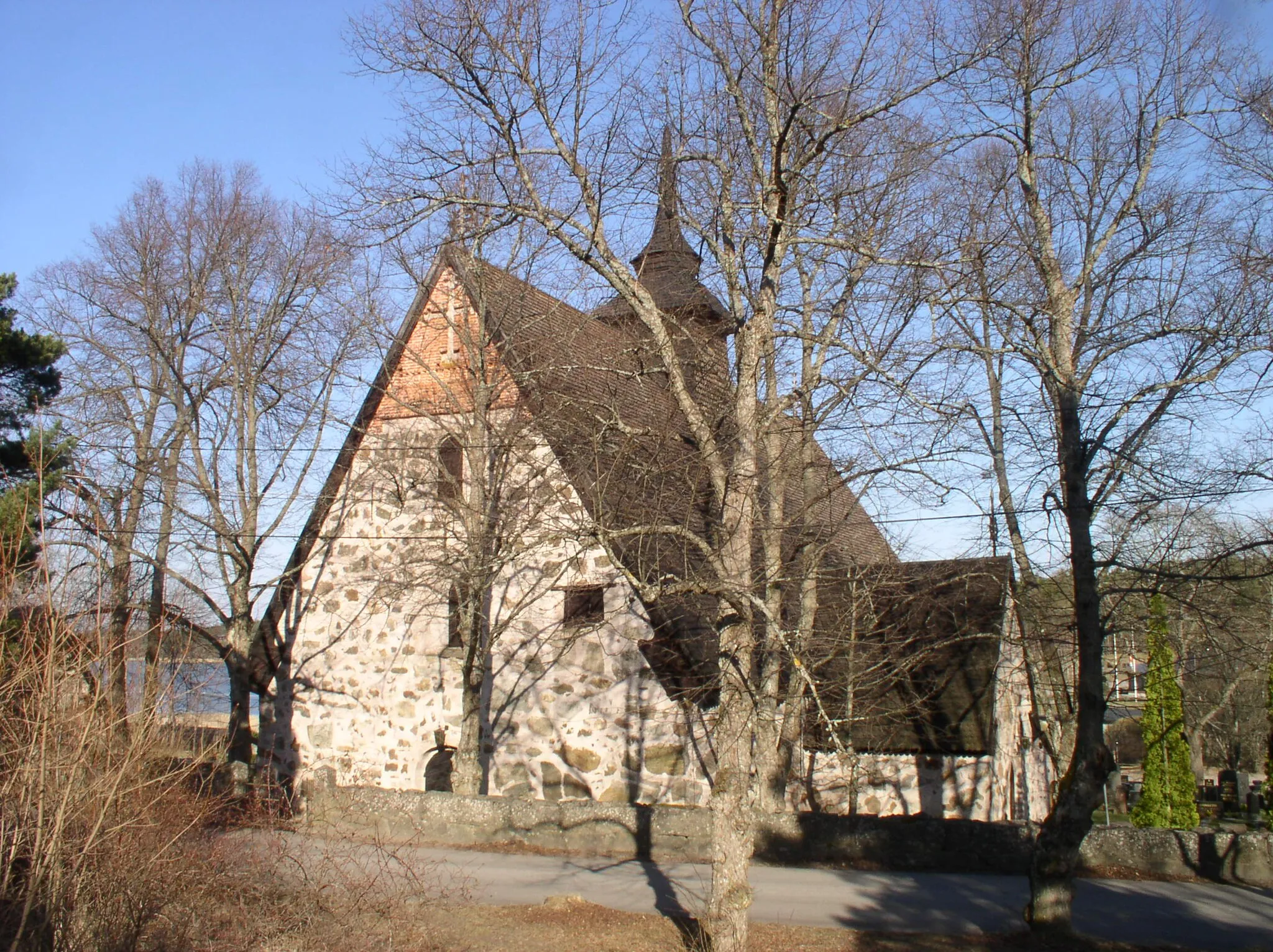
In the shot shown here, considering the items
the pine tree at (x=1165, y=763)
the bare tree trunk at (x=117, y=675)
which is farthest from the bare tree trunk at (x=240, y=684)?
the pine tree at (x=1165, y=763)

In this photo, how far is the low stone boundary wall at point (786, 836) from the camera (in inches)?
445

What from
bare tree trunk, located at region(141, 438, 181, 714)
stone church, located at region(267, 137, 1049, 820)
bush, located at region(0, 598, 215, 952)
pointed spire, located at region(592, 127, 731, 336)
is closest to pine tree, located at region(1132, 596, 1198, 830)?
stone church, located at region(267, 137, 1049, 820)

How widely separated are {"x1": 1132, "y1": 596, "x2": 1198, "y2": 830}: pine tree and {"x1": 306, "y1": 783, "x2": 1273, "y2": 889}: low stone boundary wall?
12.4 meters

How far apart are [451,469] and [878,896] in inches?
341

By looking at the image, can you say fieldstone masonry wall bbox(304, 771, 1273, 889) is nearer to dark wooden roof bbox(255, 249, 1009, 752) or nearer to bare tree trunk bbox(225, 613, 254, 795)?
dark wooden roof bbox(255, 249, 1009, 752)

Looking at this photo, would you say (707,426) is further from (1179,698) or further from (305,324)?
(1179,698)

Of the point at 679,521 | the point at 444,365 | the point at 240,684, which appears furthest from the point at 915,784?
the point at 240,684

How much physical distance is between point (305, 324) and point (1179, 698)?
19475mm

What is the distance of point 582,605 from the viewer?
14.8 meters

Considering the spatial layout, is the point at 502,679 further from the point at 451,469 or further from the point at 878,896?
the point at 878,896

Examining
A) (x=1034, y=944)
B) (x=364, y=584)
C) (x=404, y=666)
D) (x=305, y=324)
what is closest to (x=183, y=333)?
(x=305, y=324)

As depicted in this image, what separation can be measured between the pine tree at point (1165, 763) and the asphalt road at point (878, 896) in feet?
44.4

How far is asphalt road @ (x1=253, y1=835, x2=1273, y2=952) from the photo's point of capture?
9102 millimetres

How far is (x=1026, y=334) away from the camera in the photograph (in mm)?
10945
